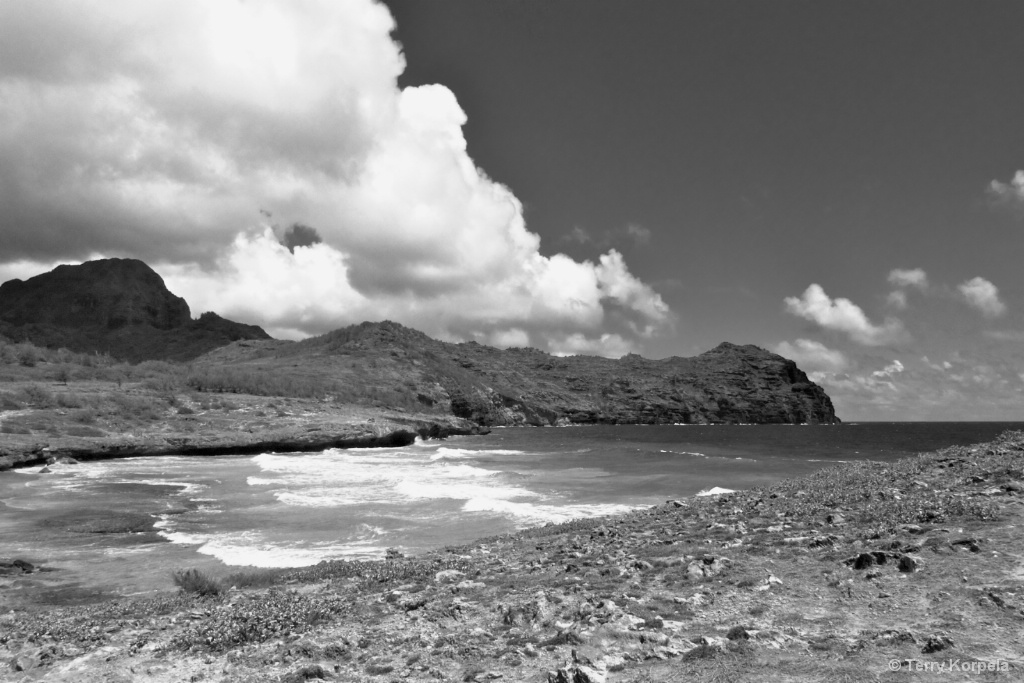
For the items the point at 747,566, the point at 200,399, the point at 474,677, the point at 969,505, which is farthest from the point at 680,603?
the point at 200,399

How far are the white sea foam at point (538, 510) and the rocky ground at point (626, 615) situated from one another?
1167 centimetres

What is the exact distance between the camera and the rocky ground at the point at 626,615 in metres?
7.27

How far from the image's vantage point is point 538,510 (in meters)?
28.5

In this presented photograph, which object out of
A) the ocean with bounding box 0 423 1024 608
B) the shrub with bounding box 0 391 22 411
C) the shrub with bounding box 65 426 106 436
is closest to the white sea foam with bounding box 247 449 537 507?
the ocean with bounding box 0 423 1024 608

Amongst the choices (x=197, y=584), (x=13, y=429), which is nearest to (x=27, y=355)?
(x=13, y=429)

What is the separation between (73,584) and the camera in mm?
15609

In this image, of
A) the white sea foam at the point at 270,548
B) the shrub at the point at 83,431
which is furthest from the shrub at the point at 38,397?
the white sea foam at the point at 270,548

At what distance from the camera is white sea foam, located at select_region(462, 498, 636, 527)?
85.4ft

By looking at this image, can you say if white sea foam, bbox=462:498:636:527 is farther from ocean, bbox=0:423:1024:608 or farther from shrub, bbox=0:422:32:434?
shrub, bbox=0:422:32:434

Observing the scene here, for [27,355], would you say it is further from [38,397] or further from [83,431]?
[83,431]

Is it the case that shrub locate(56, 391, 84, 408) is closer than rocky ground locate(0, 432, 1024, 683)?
No

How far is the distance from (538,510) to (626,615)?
20066mm

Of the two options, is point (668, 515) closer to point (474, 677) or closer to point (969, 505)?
point (969, 505)

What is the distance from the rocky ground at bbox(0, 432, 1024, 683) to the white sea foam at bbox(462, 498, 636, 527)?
38.3 feet
